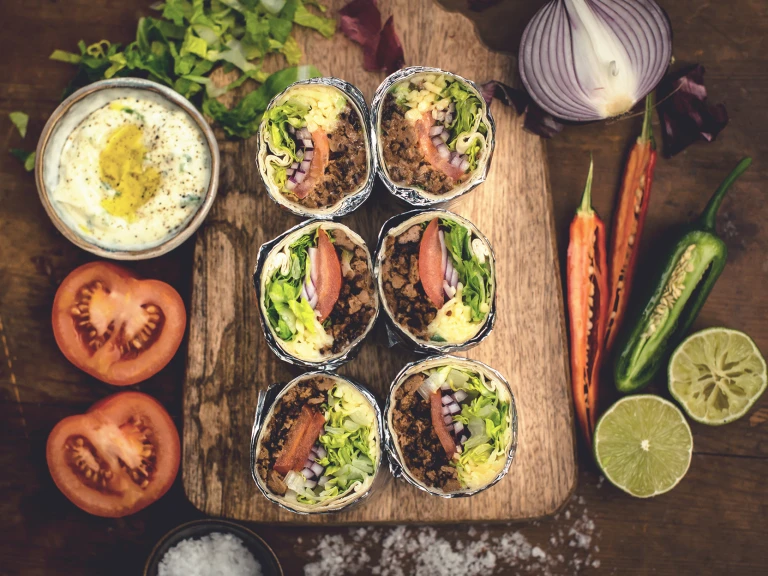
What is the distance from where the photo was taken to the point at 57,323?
10.0ft

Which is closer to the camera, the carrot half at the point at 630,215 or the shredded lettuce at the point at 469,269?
the shredded lettuce at the point at 469,269

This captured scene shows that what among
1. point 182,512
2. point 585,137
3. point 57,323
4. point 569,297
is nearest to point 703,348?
point 569,297

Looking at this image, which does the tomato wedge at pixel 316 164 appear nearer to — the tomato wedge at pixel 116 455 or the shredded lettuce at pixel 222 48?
the shredded lettuce at pixel 222 48

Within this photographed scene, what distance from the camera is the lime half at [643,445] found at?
3078mm

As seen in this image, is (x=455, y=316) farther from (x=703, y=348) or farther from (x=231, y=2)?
(x=231, y=2)

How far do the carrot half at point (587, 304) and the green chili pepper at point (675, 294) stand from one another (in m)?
0.14

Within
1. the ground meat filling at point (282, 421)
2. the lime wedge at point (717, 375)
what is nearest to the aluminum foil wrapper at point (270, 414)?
the ground meat filling at point (282, 421)

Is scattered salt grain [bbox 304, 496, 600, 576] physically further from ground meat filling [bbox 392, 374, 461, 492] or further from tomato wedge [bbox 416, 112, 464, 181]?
tomato wedge [bbox 416, 112, 464, 181]

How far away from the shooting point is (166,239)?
2965 mm

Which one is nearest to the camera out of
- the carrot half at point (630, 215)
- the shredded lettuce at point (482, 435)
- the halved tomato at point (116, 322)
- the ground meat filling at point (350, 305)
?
the shredded lettuce at point (482, 435)

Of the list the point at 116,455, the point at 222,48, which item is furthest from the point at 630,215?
the point at 116,455

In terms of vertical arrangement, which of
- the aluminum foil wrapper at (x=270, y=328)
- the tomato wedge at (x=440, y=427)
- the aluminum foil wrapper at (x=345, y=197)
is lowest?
the tomato wedge at (x=440, y=427)

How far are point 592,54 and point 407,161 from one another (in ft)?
3.48

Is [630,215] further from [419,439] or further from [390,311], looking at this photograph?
[419,439]
